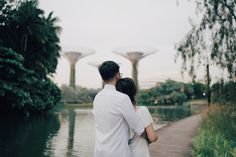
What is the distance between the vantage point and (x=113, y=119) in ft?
7.48

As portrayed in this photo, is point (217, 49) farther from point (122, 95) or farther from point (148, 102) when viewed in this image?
point (148, 102)

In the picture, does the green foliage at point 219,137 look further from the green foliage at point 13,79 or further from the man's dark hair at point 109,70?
the green foliage at point 13,79

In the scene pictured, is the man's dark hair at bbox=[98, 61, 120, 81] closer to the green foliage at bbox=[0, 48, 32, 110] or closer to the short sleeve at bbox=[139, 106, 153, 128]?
the short sleeve at bbox=[139, 106, 153, 128]

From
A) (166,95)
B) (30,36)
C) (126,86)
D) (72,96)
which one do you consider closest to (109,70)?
(126,86)

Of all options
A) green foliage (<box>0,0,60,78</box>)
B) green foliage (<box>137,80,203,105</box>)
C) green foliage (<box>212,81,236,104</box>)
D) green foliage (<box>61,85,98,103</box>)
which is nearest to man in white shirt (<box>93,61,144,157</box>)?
green foliage (<box>212,81,236,104</box>)

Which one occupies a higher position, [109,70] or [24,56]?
[24,56]

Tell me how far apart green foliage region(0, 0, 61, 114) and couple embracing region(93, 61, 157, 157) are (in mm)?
19348

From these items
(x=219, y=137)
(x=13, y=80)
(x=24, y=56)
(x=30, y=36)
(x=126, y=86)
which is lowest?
(x=219, y=137)

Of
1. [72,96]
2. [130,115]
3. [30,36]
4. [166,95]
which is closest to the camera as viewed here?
[130,115]

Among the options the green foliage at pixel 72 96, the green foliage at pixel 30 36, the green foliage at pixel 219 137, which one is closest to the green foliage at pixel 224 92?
the green foliage at pixel 219 137

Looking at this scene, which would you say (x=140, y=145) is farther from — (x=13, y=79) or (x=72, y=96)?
(x=72, y=96)

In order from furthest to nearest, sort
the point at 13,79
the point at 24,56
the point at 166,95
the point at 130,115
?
the point at 166,95 < the point at 24,56 < the point at 13,79 < the point at 130,115

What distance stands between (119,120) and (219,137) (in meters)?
5.27

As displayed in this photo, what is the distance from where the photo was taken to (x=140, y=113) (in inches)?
92.4
